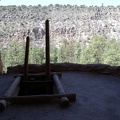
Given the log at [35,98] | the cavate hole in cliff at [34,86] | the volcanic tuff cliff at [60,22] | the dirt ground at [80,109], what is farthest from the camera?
the volcanic tuff cliff at [60,22]

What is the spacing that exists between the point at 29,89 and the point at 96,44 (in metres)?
48.0

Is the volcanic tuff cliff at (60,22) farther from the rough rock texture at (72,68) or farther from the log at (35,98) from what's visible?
the log at (35,98)

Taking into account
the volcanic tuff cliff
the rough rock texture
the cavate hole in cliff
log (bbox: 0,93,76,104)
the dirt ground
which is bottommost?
the dirt ground

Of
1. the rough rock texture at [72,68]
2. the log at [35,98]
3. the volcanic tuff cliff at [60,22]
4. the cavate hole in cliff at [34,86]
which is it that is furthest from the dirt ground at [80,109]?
the volcanic tuff cliff at [60,22]

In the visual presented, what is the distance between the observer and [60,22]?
231ft

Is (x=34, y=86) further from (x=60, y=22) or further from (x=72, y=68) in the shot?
(x=60, y=22)

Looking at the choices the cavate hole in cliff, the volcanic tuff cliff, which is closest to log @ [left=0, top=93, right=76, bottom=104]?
the cavate hole in cliff

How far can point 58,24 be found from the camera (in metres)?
69.6

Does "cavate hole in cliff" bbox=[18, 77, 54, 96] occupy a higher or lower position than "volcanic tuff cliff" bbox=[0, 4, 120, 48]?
lower

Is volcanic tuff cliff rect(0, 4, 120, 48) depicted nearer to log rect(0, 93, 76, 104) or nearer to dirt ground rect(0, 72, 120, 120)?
dirt ground rect(0, 72, 120, 120)

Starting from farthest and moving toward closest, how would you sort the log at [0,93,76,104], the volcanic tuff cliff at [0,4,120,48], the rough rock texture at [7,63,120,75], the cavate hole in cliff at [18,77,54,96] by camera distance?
the volcanic tuff cliff at [0,4,120,48]
the rough rock texture at [7,63,120,75]
the cavate hole in cliff at [18,77,54,96]
the log at [0,93,76,104]

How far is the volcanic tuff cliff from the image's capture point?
6544 centimetres

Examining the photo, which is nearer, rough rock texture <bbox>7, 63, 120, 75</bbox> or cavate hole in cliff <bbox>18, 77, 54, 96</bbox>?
cavate hole in cliff <bbox>18, 77, 54, 96</bbox>

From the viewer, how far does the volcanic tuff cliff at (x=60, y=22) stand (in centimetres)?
6544
